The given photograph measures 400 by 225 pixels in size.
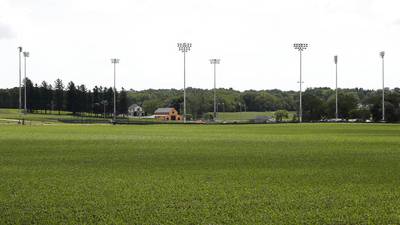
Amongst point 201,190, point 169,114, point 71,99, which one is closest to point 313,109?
point 169,114

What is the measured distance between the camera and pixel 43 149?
30.4m

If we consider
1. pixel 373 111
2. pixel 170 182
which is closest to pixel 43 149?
pixel 170 182

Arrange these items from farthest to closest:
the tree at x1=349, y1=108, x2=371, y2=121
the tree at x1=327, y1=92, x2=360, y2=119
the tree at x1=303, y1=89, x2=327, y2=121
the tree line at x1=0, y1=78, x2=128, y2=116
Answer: the tree line at x1=0, y1=78, x2=128, y2=116
the tree at x1=303, y1=89, x2=327, y2=121
the tree at x1=327, y1=92, x2=360, y2=119
the tree at x1=349, y1=108, x2=371, y2=121

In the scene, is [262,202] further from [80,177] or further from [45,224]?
[80,177]

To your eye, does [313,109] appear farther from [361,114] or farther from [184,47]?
[184,47]

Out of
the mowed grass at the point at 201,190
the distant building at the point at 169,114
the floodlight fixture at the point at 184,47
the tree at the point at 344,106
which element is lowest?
the mowed grass at the point at 201,190

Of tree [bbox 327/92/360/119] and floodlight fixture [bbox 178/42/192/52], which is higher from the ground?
floodlight fixture [bbox 178/42/192/52]

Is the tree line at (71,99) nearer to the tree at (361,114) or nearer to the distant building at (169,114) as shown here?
the distant building at (169,114)

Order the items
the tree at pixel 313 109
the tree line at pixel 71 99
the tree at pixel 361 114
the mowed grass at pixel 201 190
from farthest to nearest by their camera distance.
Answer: the tree line at pixel 71 99 → the tree at pixel 313 109 → the tree at pixel 361 114 → the mowed grass at pixel 201 190

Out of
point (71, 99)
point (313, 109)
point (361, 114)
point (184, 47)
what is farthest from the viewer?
point (71, 99)

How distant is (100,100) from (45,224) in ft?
580

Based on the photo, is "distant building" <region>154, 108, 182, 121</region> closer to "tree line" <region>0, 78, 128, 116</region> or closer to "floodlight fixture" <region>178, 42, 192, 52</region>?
"tree line" <region>0, 78, 128, 116</region>

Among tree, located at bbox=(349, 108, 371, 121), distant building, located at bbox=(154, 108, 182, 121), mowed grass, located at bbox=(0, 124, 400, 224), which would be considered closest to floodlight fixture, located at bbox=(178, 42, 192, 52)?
tree, located at bbox=(349, 108, 371, 121)

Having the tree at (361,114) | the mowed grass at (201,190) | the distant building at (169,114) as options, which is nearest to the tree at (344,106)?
the tree at (361,114)
